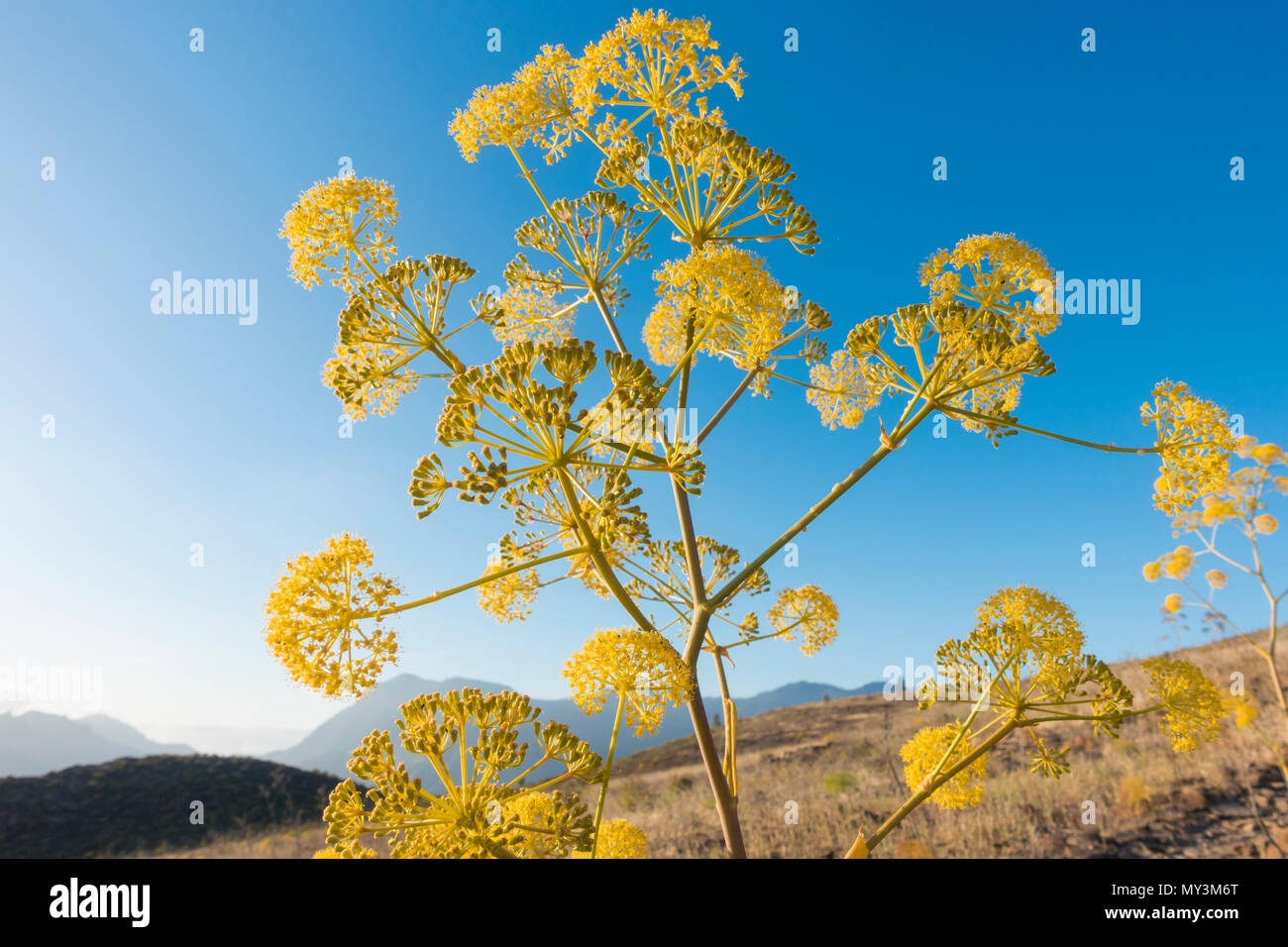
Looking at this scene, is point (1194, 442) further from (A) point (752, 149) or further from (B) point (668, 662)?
(B) point (668, 662)

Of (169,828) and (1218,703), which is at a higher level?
(1218,703)

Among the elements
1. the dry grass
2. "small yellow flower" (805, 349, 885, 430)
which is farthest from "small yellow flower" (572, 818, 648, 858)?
the dry grass

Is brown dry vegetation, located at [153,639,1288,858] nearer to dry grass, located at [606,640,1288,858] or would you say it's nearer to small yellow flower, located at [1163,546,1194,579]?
dry grass, located at [606,640,1288,858]

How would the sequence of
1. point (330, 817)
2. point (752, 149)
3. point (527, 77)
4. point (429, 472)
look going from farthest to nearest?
1. point (527, 77)
2. point (752, 149)
3. point (429, 472)
4. point (330, 817)

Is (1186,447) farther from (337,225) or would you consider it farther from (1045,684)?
(337,225)

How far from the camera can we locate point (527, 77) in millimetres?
2836

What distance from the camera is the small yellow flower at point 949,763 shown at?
275 centimetres

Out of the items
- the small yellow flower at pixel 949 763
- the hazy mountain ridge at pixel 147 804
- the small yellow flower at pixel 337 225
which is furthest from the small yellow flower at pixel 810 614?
the hazy mountain ridge at pixel 147 804

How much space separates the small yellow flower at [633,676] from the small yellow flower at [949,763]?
4.33ft

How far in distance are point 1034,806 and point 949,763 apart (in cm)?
856

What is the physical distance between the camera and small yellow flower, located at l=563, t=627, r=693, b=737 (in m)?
2.00
